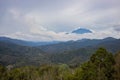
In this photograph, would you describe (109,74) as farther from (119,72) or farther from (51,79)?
(51,79)

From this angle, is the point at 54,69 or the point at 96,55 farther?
the point at 54,69

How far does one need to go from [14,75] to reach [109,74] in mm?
75816

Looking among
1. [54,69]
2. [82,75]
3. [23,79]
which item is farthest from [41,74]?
[82,75]

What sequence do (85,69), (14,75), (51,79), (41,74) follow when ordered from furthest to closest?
(41,74) < (51,79) < (14,75) < (85,69)

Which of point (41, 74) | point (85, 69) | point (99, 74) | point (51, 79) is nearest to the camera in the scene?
point (99, 74)

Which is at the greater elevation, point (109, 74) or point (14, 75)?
point (109, 74)

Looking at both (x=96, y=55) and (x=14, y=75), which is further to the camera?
(x=14, y=75)

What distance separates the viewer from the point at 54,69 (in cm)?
13275

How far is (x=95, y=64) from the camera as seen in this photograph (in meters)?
40.8

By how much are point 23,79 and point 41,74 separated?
18239 mm

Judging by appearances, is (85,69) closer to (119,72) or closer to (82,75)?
(82,75)

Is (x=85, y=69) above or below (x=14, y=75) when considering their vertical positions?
above

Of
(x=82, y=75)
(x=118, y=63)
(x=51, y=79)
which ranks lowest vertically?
Answer: (x=51, y=79)

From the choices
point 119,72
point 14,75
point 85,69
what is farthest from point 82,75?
point 14,75
